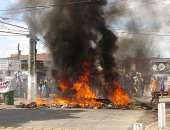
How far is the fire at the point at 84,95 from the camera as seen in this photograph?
2711 cm

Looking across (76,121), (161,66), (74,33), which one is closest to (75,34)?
(74,33)

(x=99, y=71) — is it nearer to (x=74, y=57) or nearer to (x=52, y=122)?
(x=74, y=57)

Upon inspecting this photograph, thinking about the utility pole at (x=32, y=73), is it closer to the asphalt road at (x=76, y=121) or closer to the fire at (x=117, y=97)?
the fire at (x=117, y=97)

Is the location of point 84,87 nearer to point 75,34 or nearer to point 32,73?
point 75,34

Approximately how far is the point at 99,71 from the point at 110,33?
2605 millimetres

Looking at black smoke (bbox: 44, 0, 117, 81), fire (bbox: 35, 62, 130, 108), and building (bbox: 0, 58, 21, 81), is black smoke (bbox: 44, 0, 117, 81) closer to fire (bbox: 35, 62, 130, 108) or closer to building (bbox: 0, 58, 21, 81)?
fire (bbox: 35, 62, 130, 108)

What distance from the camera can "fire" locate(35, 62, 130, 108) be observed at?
27109 mm

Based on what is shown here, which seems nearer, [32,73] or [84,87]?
[84,87]

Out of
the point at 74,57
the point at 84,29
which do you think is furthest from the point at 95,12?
the point at 74,57

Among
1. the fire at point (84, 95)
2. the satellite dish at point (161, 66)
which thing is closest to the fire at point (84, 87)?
the fire at point (84, 95)

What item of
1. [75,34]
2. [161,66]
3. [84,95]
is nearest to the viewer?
[84,95]

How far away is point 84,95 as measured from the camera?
28688 millimetres

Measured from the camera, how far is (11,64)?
37281 millimetres

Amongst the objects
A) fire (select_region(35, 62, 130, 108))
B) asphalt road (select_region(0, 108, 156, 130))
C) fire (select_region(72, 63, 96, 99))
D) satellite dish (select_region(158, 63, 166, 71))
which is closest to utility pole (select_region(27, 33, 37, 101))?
fire (select_region(35, 62, 130, 108))
